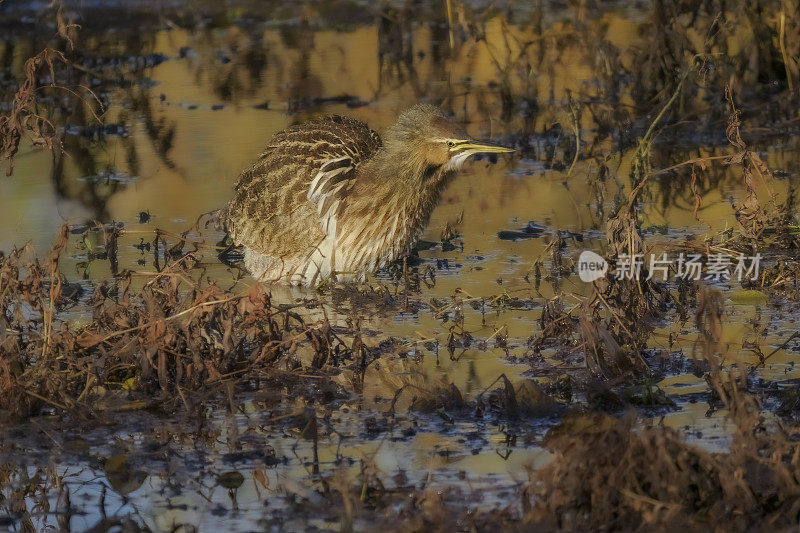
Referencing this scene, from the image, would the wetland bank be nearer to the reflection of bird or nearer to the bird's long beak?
the reflection of bird

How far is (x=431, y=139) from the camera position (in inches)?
262

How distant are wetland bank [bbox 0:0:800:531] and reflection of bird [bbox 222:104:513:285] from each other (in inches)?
6.9

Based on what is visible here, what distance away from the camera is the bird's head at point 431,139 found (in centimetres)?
660

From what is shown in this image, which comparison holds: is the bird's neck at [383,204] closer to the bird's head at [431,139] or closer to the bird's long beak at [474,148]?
the bird's head at [431,139]

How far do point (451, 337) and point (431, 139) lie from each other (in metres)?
1.31

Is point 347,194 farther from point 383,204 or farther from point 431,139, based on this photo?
point 431,139

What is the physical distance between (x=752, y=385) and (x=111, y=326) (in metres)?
2.32

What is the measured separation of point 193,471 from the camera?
4.36m

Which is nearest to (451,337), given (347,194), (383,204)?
(383,204)

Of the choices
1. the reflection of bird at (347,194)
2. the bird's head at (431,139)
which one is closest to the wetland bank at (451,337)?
the reflection of bird at (347,194)

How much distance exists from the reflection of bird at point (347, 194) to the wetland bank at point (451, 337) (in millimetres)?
176

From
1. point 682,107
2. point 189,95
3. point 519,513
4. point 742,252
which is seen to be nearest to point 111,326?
point 519,513

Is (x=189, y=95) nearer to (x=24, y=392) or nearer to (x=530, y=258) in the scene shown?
(x=530, y=258)

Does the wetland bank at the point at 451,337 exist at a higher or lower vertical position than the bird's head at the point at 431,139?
lower
